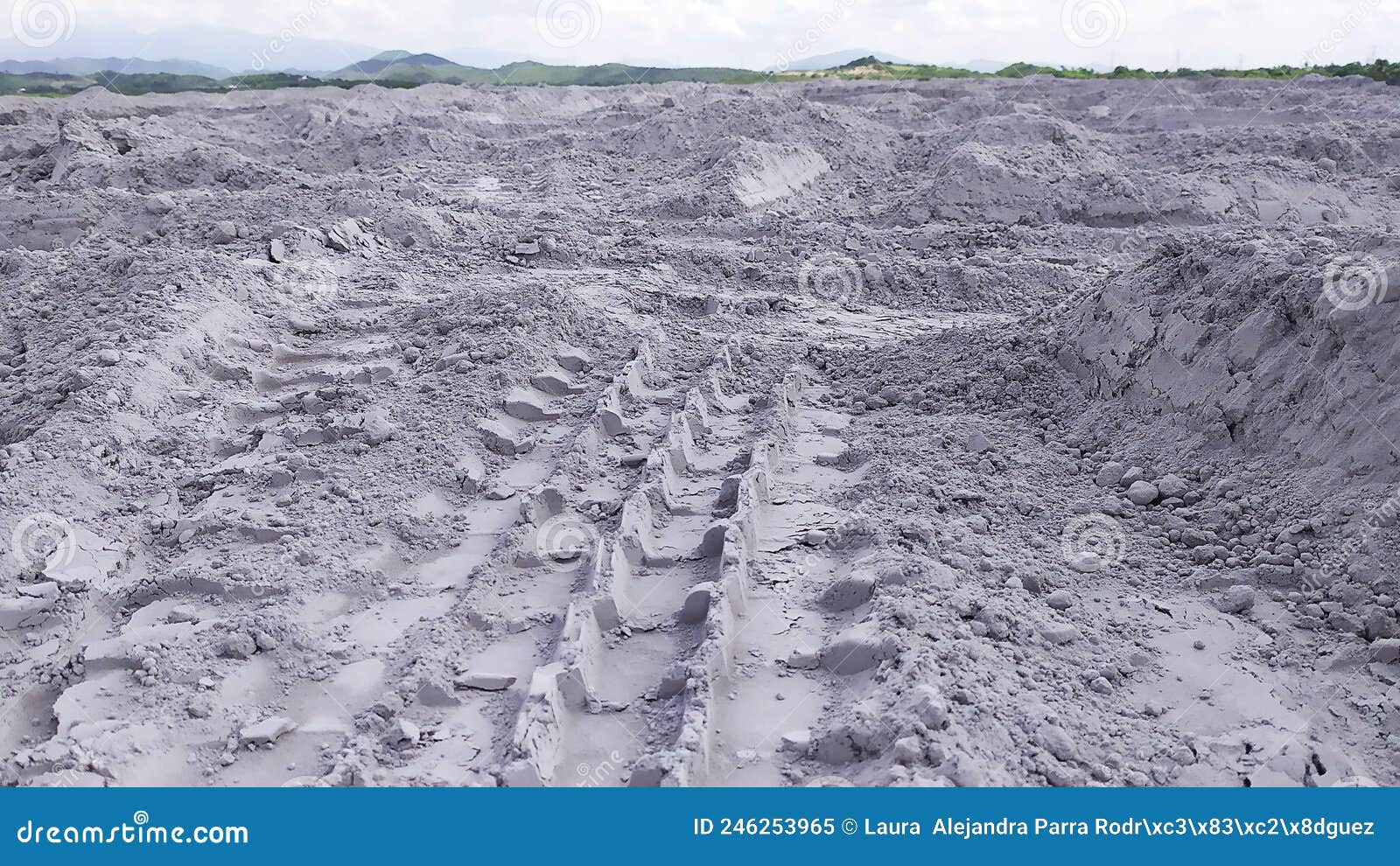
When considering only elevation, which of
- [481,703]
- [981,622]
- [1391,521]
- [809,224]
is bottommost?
[481,703]

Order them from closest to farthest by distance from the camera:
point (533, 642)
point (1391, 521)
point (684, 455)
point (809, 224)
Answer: point (533, 642), point (1391, 521), point (684, 455), point (809, 224)

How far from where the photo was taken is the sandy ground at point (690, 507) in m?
3.26

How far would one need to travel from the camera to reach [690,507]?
470 cm

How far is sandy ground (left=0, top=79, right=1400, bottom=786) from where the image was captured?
3264 millimetres

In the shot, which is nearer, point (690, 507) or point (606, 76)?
point (690, 507)

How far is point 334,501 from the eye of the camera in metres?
4.66

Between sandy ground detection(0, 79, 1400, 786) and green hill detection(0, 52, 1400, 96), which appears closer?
sandy ground detection(0, 79, 1400, 786)

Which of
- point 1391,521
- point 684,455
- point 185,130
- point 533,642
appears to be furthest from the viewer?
point 185,130

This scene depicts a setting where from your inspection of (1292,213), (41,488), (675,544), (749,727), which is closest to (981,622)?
(749,727)

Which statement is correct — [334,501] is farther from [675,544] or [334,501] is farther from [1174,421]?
[1174,421]

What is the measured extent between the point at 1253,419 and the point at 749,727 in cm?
309

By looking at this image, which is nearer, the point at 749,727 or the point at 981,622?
the point at 749,727

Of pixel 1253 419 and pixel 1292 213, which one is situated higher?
pixel 1292 213

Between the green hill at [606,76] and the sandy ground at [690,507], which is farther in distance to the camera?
the green hill at [606,76]
